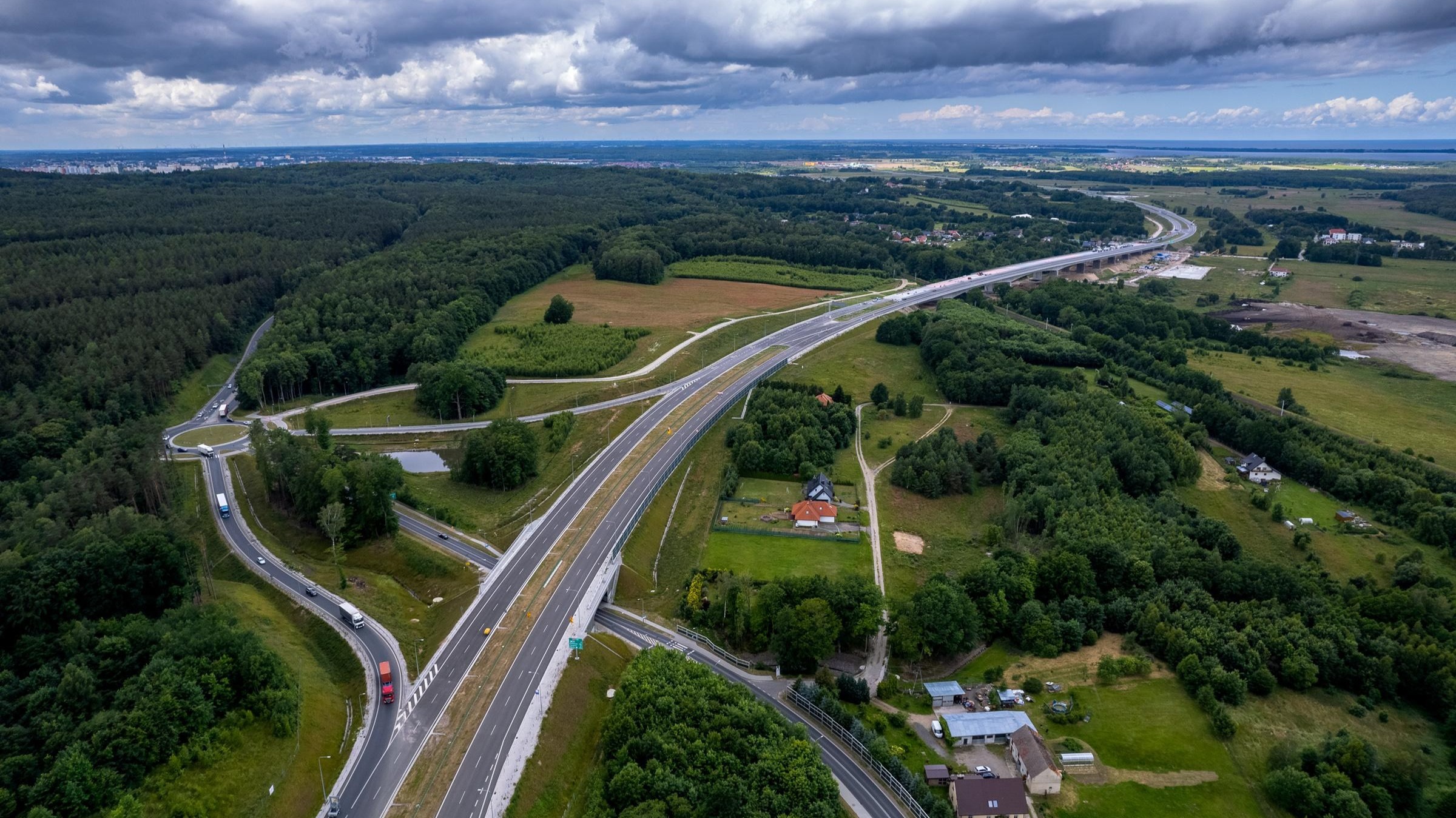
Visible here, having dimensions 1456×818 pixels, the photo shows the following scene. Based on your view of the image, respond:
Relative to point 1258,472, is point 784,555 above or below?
below

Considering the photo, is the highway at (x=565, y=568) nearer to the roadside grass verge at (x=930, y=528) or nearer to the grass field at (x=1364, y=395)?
the roadside grass verge at (x=930, y=528)

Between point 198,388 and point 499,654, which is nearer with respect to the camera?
point 499,654

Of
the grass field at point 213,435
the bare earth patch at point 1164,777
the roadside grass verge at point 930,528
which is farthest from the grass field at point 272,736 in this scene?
the bare earth patch at point 1164,777

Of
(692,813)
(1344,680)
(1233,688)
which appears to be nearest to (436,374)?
(692,813)

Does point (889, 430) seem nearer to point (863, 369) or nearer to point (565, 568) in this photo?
point (863, 369)

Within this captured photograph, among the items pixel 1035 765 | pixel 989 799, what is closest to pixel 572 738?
pixel 989 799

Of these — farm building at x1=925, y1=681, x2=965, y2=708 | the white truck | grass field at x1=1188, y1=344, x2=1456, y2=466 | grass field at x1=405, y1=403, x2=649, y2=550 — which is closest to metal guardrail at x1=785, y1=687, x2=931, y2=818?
farm building at x1=925, y1=681, x2=965, y2=708

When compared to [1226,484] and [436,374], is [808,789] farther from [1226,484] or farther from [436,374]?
[436,374]
